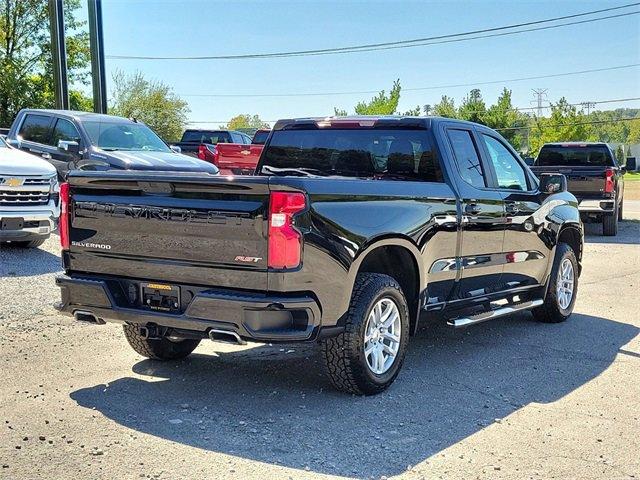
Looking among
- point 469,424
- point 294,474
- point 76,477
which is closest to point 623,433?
point 469,424

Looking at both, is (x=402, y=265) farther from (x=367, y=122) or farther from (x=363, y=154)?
(x=367, y=122)

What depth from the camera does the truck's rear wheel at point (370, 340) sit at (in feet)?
16.7

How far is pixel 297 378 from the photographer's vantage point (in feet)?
18.9

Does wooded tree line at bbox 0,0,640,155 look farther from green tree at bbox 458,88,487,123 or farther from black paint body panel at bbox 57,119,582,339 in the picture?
black paint body panel at bbox 57,119,582,339

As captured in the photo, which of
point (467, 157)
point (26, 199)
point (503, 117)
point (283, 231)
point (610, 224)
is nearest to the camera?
point (283, 231)

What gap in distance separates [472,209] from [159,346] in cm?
279

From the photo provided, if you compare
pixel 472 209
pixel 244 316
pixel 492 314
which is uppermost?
pixel 472 209

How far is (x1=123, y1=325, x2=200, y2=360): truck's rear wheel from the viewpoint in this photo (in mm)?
5965

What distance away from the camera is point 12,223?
34.0 ft

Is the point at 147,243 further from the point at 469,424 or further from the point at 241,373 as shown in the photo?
the point at 469,424

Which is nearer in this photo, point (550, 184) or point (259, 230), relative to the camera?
point (259, 230)

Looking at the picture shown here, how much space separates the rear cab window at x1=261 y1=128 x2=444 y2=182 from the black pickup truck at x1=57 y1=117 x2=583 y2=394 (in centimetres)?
1

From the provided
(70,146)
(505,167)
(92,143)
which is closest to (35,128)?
(70,146)

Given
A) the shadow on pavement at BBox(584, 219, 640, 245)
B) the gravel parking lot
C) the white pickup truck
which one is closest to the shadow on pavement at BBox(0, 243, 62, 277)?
the white pickup truck
